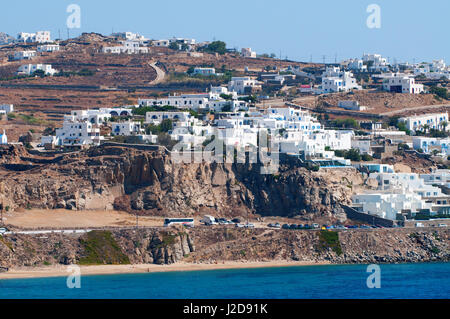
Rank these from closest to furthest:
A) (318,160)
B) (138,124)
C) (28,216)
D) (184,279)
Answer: (184,279)
(28,216)
(318,160)
(138,124)

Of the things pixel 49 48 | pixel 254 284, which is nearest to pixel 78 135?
pixel 254 284

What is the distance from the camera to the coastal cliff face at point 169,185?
1881 inches

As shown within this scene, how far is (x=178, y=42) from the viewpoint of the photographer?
10819 centimetres

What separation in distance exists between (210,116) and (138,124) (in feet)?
25.6

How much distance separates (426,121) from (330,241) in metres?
28.0

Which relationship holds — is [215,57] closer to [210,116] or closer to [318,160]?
[210,116]

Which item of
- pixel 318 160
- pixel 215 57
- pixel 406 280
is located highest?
pixel 215 57

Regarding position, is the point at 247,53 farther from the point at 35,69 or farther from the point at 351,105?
the point at 351,105

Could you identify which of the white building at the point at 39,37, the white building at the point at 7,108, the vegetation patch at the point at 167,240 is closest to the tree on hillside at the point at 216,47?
the white building at the point at 39,37

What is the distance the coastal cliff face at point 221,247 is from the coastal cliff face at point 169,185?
10.9 ft

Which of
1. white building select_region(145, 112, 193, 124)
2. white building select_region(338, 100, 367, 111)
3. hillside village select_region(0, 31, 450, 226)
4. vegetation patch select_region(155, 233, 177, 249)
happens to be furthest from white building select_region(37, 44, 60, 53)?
vegetation patch select_region(155, 233, 177, 249)

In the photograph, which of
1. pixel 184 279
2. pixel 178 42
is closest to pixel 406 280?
pixel 184 279

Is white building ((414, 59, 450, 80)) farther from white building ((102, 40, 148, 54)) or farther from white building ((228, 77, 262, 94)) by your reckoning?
white building ((102, 40, 148, 54))

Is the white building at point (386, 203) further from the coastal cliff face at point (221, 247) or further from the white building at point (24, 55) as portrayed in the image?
the white building at point (24, 55)
